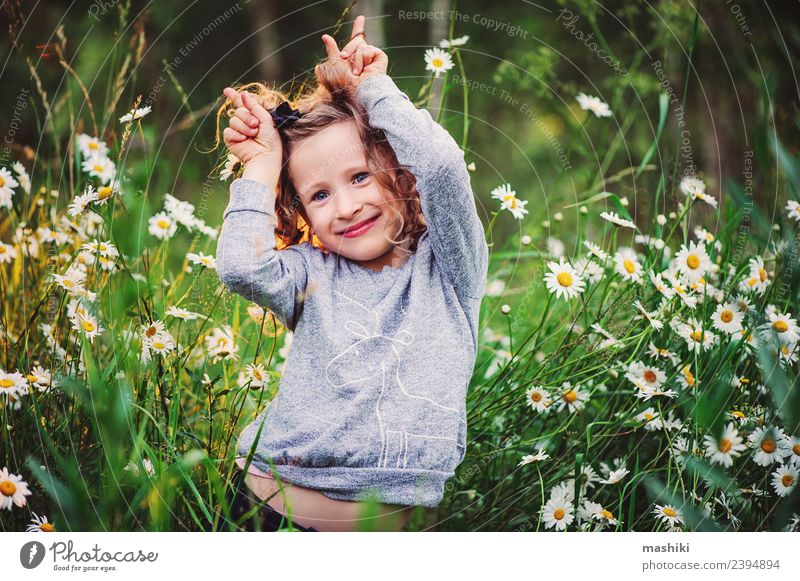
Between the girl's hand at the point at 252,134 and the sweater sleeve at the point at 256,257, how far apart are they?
38mm

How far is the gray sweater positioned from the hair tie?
7 cm

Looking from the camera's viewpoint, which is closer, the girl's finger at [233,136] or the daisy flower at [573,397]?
the girl's finger at [233,136]

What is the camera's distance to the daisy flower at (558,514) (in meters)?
0.84

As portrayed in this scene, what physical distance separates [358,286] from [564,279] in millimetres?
231

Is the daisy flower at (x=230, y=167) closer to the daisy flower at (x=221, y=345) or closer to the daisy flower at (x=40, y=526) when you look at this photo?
the daisy flower at (x=221, y=345)

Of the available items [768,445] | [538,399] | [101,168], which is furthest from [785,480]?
[101,168]

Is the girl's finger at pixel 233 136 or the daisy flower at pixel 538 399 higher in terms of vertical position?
the girl's finger at pixel 233 136

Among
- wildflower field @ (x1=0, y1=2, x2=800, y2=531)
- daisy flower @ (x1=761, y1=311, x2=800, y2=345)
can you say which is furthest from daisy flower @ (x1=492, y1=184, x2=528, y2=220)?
daisy flower @ (x1=761, y1=311, x2=800, y2=345)

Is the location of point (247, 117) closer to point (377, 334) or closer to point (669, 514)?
point (377, 334)

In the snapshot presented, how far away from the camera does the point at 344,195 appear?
76cm

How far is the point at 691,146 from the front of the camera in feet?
4.47

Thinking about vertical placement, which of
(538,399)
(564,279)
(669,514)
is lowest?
(669,514)

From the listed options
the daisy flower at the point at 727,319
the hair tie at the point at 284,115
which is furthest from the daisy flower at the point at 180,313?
the daisy flower at the point at 727,319
